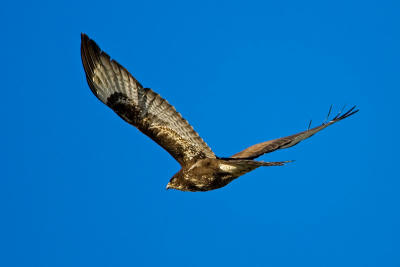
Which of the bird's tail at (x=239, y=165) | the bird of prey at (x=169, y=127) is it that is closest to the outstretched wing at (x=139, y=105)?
the bird of prey at (x=169, y=127)

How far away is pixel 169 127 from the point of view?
10016 millimetres

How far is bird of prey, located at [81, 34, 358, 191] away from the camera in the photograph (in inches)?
372

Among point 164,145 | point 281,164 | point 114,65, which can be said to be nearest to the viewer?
point 281,164

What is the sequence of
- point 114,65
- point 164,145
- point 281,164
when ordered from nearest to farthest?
point 281,164 < point 114,65 < point 164,145

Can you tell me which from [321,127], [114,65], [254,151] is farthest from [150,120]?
[321,127]

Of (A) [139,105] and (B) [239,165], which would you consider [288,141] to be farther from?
(A) [139,105]

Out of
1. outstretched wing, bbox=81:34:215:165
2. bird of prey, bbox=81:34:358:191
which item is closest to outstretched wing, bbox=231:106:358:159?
bird of prey, bbox=81:34:358:191

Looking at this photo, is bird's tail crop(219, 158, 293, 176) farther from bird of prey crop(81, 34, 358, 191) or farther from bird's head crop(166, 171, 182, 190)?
bird's head crop(166, 171, 182, 190)

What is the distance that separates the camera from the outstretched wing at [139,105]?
9.40 metres

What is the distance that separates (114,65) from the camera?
9477 millimetres

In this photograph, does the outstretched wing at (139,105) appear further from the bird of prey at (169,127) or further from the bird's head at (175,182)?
the bird's head at (175,182)

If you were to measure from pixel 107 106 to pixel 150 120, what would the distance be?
2.47 feet

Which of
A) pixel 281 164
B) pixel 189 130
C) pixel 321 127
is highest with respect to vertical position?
pixel 321 127

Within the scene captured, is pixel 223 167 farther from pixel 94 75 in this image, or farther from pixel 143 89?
pixel 94 75
